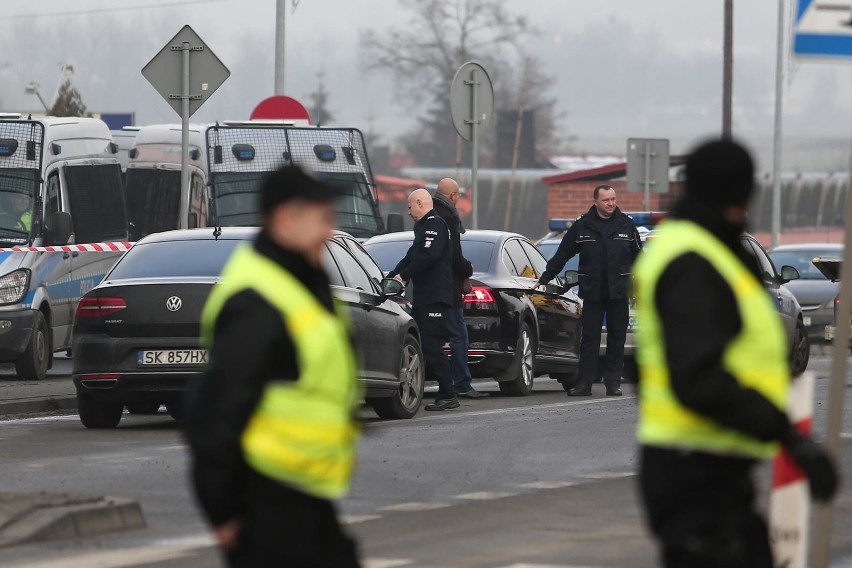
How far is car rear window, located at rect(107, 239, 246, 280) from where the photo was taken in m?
14.5

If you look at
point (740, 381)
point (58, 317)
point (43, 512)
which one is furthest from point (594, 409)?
point (740, 381)

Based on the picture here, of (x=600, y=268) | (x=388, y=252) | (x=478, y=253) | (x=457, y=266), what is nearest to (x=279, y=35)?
(x=388, y=252)

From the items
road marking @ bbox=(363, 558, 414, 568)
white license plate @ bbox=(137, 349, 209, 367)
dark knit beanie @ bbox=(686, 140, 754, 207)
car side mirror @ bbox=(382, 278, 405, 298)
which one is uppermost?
dark knit beanie @ bbox=(686, 140, 754, 207)

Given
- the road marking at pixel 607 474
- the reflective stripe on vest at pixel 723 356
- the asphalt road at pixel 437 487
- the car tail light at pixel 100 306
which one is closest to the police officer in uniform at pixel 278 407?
the reflective stripe on vest at pixel 723 356

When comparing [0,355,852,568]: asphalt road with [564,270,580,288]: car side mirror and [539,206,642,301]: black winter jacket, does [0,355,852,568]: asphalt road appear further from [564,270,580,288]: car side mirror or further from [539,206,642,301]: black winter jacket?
[564,270,580,288]: car side mirror

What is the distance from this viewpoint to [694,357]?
469cm

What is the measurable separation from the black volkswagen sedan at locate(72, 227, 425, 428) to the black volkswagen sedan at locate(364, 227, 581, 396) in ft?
10.3

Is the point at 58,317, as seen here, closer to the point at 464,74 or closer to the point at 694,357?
the point at 464,74

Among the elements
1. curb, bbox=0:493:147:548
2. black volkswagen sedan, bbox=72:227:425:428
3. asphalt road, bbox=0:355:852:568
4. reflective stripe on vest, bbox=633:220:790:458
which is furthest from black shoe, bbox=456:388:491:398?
reflective stripe on vest, bbox=633:220:790:458

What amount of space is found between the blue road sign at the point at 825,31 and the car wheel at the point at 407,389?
8.28 metres

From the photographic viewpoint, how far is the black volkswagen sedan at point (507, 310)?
18.6 meters

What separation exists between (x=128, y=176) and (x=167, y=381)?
44.9 feet

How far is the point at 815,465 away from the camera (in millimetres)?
4672

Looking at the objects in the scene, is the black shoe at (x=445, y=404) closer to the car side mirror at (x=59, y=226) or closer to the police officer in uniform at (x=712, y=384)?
the car side mirror at (x=59, y=226)
